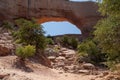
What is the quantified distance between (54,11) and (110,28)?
75.3 feet

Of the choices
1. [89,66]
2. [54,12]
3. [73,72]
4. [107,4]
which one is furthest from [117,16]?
[54,12]

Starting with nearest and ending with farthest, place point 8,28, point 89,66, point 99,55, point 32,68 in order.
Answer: point 32,68 → point 89,66 → point 99,55 → point 8,28

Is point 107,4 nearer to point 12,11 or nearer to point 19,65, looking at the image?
point 19,65

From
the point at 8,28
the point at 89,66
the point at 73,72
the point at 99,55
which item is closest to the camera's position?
the point at 73,72

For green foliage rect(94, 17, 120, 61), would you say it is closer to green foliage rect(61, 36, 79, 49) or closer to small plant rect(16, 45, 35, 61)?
small plant rect(16, 45, 35, 61)

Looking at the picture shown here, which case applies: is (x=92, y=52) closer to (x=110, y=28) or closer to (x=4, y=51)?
(x=4, y=51)

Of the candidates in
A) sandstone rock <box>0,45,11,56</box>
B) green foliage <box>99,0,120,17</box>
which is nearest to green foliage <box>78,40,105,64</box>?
sandstone rock <box>0,45,11,56</box>

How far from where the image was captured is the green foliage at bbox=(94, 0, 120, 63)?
1170cm

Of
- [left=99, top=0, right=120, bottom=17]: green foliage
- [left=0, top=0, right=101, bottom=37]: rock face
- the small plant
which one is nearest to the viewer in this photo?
[left=99, top=0, right=120, bottom=17]: green foliage

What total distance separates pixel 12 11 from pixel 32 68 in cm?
1773

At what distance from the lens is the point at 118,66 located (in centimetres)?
1331

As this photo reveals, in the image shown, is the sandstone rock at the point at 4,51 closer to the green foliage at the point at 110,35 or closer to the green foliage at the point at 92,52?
the green foliage at the point at 110,35

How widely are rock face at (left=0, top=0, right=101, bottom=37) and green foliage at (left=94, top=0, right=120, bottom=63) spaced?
18.5m

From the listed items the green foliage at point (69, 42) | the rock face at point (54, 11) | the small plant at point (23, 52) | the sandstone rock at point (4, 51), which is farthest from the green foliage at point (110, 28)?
the rock face at point (54, 11)
